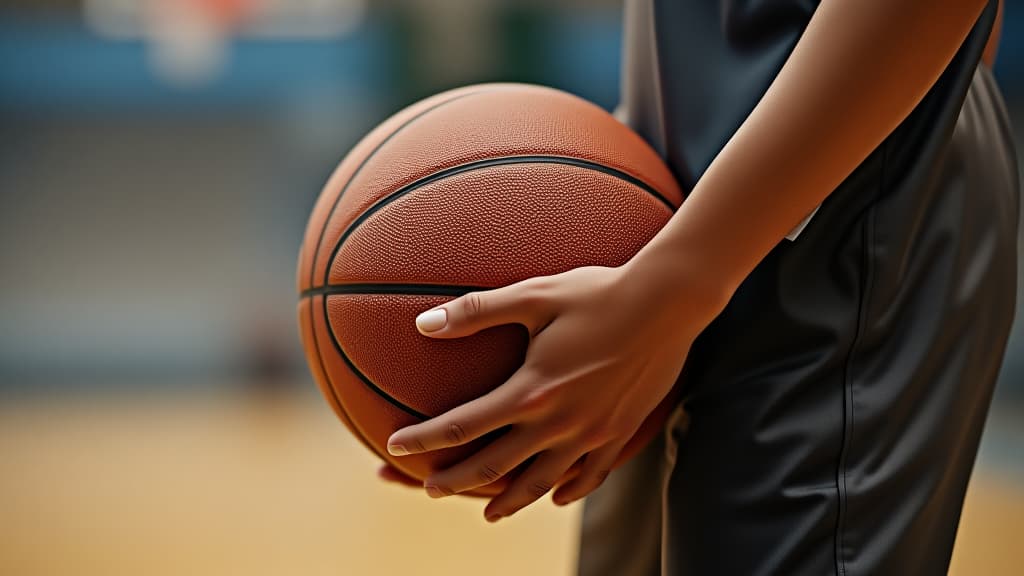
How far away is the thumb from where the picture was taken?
26.6 inches

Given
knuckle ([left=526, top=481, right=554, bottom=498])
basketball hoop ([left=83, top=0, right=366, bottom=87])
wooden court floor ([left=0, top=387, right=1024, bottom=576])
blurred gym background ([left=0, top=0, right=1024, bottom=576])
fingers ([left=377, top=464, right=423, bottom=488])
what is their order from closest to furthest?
1. knuckle ([left=526, top=481, right=554, bottom=498])
2. fingers ([left=377, top=464, right=423, bottom=488])
3. wooden court floor ([left=0, top=387, right=1024, bottom=576])
4. blurred gym background ([left=0, top=0, right=1024, bottom=576])
5. basketball hoop ([left=83, top=0, right=366, bottom=87])

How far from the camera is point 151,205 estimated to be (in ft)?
21.0

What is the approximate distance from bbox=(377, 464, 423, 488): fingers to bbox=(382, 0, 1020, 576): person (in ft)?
0.36

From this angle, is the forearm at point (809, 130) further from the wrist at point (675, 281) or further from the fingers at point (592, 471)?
the fingers at point (592, 471)

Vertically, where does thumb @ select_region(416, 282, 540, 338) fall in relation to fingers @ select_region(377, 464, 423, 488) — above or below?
above

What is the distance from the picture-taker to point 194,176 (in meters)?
6.41

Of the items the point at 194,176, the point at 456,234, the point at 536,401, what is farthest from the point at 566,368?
the point at 194,176

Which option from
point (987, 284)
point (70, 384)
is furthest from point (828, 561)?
point (70, 384)

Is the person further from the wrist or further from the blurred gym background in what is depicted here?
the blurred gym background

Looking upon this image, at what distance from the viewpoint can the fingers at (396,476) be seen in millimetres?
858

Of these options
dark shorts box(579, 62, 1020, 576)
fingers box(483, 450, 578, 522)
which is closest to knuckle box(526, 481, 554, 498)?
fingers box(483, 450, 578, 522)

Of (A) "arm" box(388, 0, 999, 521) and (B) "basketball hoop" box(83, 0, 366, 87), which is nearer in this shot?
(A) "arm" box(388, 0, 999, 521)

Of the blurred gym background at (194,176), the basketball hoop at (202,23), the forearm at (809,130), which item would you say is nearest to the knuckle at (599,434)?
the forearm at (809,130)

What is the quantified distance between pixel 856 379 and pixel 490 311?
0.27 metres
